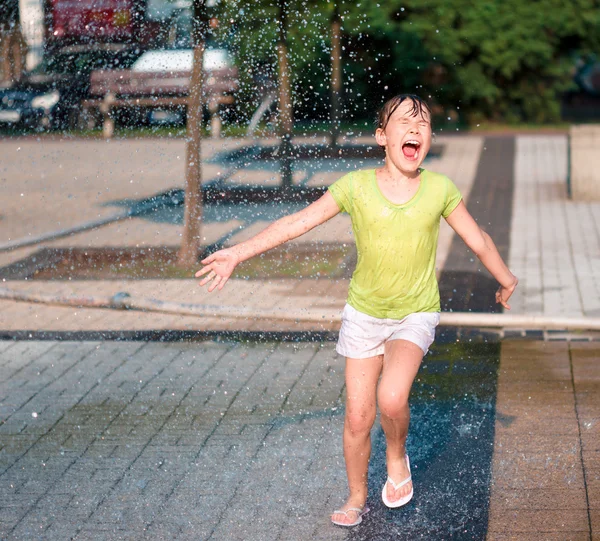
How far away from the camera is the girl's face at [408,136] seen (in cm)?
387

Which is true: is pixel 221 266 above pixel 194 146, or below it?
above

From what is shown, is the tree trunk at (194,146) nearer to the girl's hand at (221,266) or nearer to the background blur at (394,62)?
the girl's hand at (221,266)

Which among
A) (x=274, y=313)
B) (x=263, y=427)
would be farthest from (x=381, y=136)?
(x=274, y=313)

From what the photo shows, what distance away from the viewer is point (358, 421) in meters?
4.06

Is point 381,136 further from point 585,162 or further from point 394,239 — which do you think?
point 585,162

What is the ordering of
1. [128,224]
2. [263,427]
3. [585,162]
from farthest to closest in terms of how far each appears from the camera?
[585,162], [128,224], [263,427]

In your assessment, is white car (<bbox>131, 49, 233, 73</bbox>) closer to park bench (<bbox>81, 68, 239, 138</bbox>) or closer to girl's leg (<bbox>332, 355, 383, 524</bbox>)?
park bench (<bbox>81, 68, 239, 138</bbox>)

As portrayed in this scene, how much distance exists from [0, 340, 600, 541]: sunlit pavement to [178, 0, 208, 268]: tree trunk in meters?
2.74

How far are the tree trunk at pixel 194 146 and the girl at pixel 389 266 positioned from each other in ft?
18.7

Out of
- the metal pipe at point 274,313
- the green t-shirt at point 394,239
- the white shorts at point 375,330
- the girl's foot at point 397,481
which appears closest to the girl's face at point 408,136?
the green t-shirt at point 394,239

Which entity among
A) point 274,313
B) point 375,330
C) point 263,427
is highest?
point 375,330

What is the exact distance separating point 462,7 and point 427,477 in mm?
22903

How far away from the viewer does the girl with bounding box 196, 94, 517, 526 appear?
3.95 m

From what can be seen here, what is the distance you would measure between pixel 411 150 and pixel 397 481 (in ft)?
4.38
